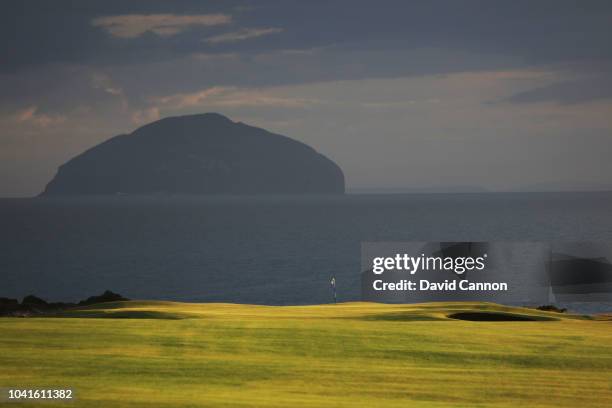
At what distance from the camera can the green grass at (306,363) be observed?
45.3 ft

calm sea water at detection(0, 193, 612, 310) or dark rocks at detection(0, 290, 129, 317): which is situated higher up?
calm sea water at detection(0, 193, 612, 310)

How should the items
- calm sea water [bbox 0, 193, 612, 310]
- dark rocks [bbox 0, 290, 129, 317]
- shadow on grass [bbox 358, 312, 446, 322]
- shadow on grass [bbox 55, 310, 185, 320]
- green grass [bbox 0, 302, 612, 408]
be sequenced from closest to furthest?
green grass [bbox 0, 302, 612, 408]
shadow on grass [bbox 358, 312, 446, 322]
shadow on grass [bbox 55, 310, 185, 320]
dark rocks [bbox 0, 290, 129, 317]
calm sea water [bbox 0, 193, 612, 310]

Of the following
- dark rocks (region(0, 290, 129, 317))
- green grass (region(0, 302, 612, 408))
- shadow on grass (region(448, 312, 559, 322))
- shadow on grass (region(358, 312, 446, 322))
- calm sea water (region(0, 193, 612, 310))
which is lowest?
green grass (region(0, 302, 612, 408))

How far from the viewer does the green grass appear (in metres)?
13.8

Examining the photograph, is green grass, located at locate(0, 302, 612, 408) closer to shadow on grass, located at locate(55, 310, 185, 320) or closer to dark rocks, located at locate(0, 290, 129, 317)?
shadow on grass, located at locate(55, 310, 185, 320)

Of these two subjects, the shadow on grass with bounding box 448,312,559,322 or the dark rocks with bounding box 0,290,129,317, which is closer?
the shadow on grass with bounding box 448,312,559,322

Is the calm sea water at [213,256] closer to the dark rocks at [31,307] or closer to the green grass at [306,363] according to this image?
the dark rocks at [31,307]

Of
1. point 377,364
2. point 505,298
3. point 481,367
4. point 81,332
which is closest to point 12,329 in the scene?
point 81,332

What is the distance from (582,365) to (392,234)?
14537cm

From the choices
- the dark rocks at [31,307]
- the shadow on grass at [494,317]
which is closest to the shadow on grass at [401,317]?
the shadow on grass at [494,317]

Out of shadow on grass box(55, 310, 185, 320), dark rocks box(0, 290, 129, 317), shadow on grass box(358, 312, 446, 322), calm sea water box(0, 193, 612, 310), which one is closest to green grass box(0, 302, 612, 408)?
shadow on grass box(358, 312, 446, 322)

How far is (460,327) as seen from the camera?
2131cm

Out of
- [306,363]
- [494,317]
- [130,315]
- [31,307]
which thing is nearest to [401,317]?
[494,317]

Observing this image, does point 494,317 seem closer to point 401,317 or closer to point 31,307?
point 401,317
